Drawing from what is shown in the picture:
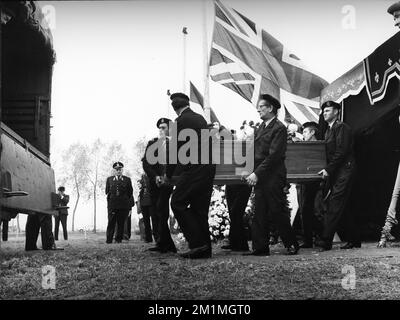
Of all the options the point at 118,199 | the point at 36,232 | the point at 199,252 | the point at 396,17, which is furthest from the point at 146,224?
the point at 396,17

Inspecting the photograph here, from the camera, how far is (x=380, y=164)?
6.95 metres

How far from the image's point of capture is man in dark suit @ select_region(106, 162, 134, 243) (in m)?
5.90

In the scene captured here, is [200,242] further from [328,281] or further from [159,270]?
[328,281]

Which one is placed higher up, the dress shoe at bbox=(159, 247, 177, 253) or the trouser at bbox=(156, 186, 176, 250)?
the trouser at bbox=(156, 186, 176, 250)

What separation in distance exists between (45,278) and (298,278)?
1.72m

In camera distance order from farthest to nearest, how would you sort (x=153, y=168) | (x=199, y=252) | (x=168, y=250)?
(x=153, y=168)
(x=168, y=250)
(x=199, y=252)

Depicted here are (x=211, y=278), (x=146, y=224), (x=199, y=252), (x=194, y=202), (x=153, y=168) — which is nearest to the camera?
(x=211, y=278)

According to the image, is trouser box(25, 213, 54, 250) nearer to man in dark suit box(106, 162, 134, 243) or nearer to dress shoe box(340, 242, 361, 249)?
man in dark suit box(106, 162, 134, 243)

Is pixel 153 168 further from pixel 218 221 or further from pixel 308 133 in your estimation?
pixel 218 221

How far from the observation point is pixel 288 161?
570cm

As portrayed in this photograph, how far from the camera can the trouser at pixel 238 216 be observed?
18.4 feet

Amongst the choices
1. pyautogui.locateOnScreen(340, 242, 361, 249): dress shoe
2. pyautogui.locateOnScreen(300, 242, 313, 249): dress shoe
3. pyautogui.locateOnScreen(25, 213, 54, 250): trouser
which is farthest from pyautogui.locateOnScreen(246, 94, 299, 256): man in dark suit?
pyautogui.locateOnScreen(25, 213, 54, 250): trouser

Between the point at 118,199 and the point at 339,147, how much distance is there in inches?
103
